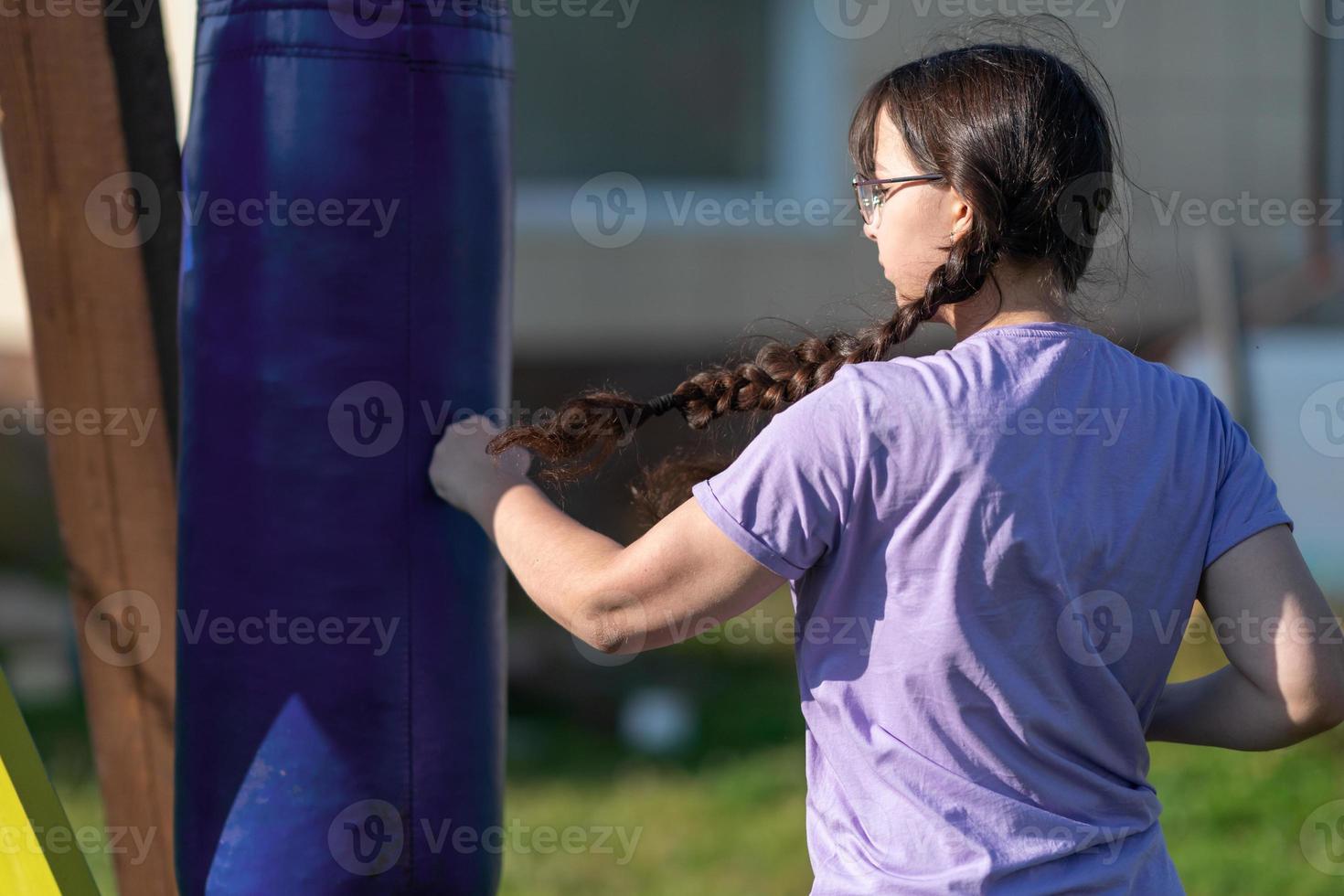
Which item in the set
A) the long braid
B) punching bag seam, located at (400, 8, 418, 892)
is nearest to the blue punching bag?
punching bag seam, located at (400, 8, 418, 892)

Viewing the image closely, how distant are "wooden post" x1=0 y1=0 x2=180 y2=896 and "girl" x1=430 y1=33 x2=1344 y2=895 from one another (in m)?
1.26

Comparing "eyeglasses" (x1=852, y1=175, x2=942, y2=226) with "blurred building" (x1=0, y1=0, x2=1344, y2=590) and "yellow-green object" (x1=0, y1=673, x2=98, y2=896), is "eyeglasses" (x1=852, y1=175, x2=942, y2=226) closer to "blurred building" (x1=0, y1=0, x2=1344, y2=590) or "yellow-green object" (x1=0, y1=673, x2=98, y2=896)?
"yellow-green object" (x1=0, y1=673, x2=98, y2=896)

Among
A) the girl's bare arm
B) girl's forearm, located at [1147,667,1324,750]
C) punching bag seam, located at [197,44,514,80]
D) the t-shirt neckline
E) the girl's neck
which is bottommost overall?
girl's forearm, located at [1147,667,1324,750]

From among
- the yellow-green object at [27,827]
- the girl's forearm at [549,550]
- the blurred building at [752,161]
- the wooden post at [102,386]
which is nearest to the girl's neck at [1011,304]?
the girl's forearm at [549,550]

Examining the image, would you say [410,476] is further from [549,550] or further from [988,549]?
[988,549]

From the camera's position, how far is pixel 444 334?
1.98m

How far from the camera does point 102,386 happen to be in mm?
2434

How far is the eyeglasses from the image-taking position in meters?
1.47

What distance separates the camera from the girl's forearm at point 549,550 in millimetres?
1450

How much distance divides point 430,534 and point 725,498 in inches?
29.7

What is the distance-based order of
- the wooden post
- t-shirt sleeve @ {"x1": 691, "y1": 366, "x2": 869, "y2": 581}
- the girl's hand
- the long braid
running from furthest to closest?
1. the wooden post
2. the girl's hand
3. the long braid
4. t-shirt sleeve @ {"x1": 691, "y1": 366, "x2": 869, "y2": 581}

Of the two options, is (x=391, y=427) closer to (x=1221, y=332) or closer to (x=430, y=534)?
(x=430, y=534)

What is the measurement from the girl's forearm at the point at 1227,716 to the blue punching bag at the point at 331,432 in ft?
3.17

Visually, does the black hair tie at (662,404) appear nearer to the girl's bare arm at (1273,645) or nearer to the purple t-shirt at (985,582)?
the purple t-shirt at (985,582)
